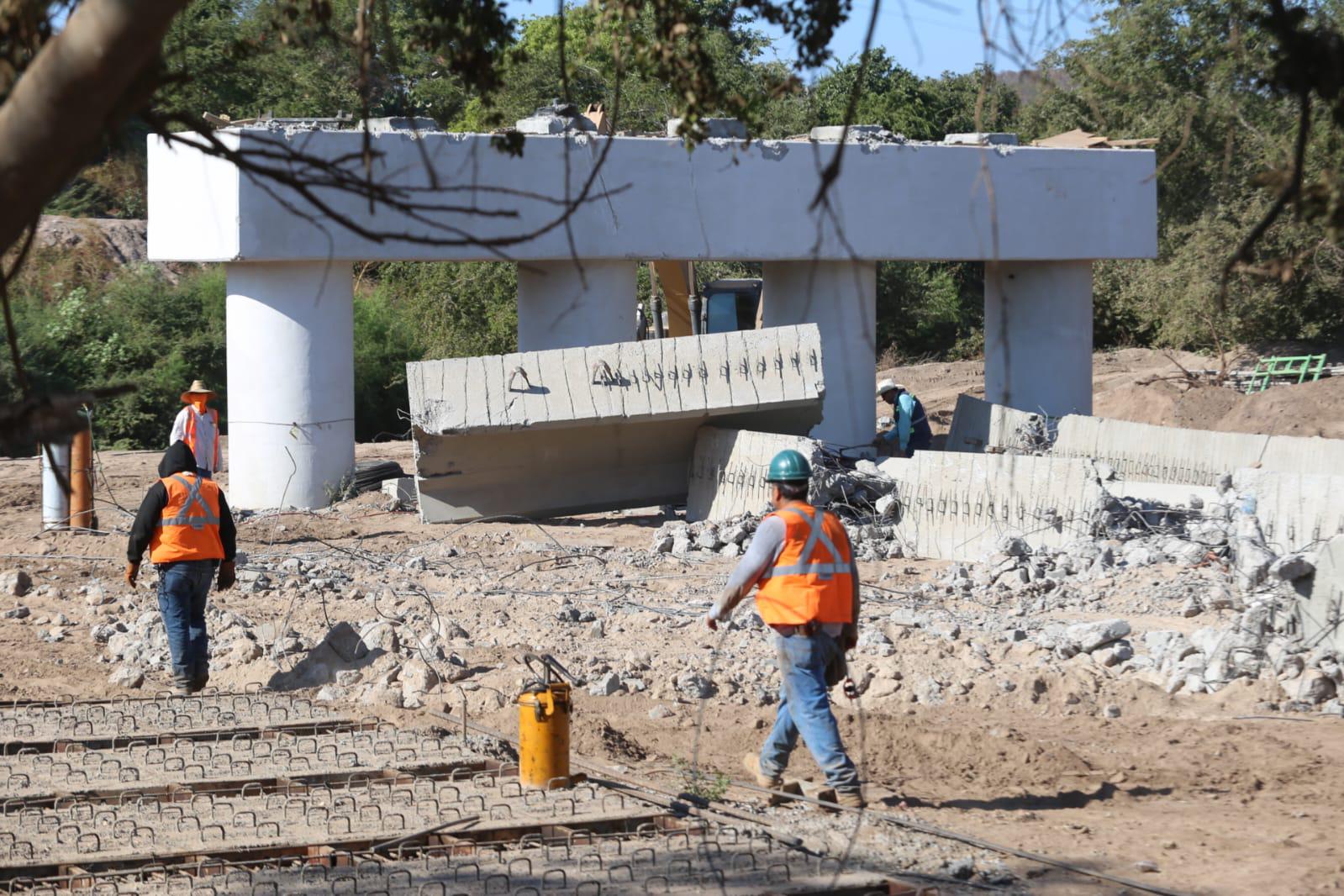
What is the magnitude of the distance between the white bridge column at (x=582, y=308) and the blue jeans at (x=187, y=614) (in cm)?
896

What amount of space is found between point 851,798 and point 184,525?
15.8 feet

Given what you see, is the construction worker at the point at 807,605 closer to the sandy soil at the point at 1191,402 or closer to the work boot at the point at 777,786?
the work boot at the point at 777,786

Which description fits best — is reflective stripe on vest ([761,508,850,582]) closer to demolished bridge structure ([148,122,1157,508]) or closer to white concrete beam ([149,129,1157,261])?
demolished bridge structure ([148,122,1157,508])

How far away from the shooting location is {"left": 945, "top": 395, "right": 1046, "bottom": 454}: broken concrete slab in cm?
1833

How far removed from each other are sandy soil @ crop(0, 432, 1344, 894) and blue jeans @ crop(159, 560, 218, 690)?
685 mm

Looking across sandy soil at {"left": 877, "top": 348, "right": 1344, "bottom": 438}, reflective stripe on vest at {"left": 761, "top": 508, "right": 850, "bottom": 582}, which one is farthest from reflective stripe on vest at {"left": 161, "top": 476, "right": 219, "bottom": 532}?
sandy soil at {"left": 877, "top": 348, "right": 1344, "bottom": 438}

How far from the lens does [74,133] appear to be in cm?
246

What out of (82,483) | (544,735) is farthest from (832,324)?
(544,735)

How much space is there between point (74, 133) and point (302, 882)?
13.3ft

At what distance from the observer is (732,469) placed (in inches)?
634

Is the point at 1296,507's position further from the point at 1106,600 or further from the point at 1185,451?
the point at 1185,451

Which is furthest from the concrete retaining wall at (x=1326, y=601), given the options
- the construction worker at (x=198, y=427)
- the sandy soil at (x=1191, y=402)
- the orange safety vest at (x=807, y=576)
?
the sandy soil at (x=1191, y=402)

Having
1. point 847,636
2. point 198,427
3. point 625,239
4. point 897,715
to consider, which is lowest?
point 897,715

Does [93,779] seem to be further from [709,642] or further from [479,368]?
[479,368]
